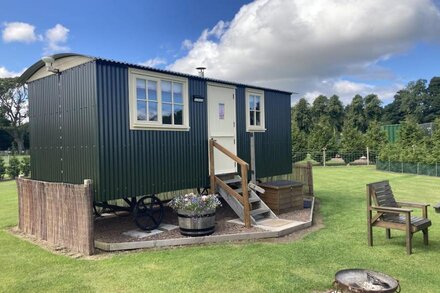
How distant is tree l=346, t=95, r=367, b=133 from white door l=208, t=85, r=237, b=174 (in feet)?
117

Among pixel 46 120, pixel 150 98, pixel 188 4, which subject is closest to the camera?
pixel 150 98

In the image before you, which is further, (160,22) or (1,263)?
(160,22)

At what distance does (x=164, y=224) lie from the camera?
792cm

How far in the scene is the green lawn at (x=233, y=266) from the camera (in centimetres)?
443

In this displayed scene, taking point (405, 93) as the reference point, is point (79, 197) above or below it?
below

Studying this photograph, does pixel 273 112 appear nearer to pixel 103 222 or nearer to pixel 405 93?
pixel 103 222

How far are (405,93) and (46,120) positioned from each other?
228ft

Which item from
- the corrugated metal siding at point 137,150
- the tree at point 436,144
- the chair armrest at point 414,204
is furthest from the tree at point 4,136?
the chair armrest at point 414,204

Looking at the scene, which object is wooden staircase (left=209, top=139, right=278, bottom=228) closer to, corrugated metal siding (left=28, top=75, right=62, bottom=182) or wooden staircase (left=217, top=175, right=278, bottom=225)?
wooden staircase (left=217, top=175, right=278, bottom=225)

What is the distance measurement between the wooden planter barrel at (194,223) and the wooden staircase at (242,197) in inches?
41.5

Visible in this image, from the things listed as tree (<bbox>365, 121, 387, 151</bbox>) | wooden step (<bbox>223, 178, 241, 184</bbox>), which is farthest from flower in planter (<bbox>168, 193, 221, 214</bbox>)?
tree (<bbox>365, 121, 387, 151</bbox>)

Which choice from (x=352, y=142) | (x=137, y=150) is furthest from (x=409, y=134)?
(x=137, y=150)

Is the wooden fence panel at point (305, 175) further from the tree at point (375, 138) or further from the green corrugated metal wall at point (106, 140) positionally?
the tree at point (375, 138)

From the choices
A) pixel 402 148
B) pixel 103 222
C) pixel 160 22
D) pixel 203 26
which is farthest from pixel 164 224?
pixel 402 148
